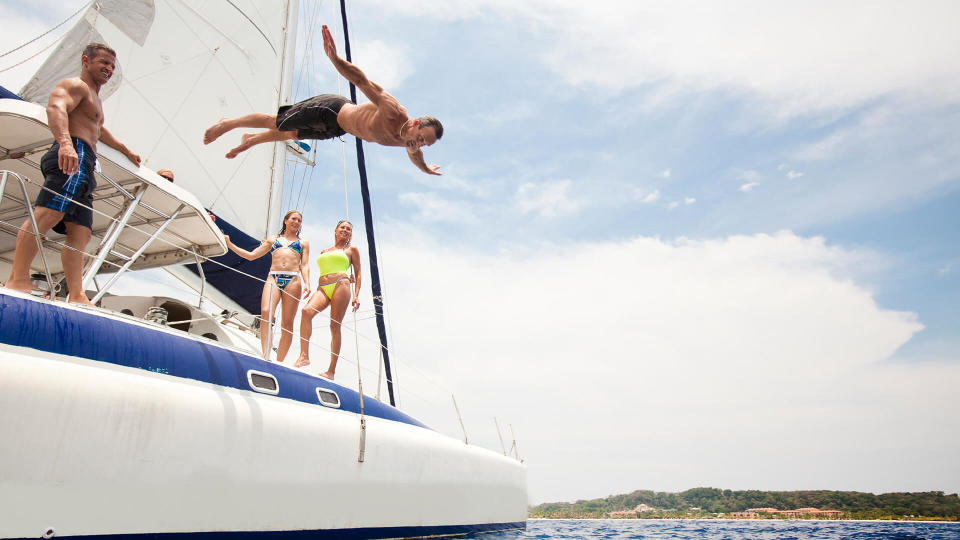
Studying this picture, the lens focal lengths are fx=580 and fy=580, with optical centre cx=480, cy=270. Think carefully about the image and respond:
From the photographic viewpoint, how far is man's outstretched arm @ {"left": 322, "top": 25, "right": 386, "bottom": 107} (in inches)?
136

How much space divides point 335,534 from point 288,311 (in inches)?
89.8

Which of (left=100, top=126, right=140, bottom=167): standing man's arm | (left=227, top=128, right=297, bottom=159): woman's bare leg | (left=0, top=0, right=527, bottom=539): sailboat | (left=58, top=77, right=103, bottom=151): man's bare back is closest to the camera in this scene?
(left=0, top=0, right=527, bottom=539): sailboat

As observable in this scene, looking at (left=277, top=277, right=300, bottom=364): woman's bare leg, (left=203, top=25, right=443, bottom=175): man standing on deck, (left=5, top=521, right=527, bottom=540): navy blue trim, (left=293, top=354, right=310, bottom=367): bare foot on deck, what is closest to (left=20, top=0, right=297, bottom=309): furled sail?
(left=277, top=277, right=300, bottom=364): woman's bare leg

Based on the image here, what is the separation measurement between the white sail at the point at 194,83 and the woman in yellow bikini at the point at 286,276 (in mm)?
3565

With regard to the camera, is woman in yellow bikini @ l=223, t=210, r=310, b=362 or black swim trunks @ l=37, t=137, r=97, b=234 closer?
black swim trunks @ l=37, t=137, r=97, b=234

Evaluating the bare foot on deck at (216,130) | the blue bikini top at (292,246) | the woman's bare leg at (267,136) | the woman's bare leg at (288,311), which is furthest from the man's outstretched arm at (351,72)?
A: the blue bikini top at (292,246)

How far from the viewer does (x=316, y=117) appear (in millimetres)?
4023

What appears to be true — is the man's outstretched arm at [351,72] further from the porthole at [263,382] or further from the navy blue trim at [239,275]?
the navy blue trim at [239,275]

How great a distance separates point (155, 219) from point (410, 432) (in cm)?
333

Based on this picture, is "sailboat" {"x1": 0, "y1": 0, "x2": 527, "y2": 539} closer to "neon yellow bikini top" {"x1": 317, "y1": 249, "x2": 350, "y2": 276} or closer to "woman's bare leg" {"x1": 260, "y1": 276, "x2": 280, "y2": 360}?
"woman's bare leg" {"x1": 260, "y1": 276, "x2": 280, "y2": 360}

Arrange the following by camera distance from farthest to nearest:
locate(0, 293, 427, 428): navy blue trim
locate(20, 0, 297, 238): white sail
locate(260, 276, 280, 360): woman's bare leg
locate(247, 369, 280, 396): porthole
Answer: locate(20, 0, 297, 238): white sail < locate(260, 276, 280, 360): woman's bare leg < locate(247, 369, 280, 396): porthole < locate(0, 293, 427, 428): navy blue trim

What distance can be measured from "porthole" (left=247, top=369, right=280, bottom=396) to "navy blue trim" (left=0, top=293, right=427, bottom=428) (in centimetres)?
4

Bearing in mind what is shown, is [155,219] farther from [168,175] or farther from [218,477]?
[218,477]

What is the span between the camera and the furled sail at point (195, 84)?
8281mm
